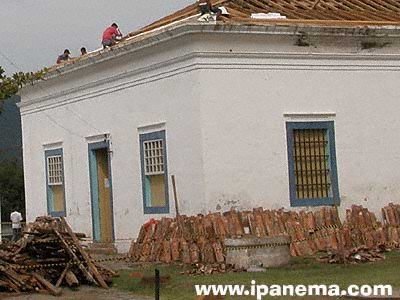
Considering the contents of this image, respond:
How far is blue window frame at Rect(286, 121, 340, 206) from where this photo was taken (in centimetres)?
2238

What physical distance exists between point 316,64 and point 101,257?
6317 mm

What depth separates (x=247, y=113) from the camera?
21906 mm

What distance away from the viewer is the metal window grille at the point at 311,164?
74.0 feet

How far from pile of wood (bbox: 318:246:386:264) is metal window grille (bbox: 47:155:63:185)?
9357 millimetres

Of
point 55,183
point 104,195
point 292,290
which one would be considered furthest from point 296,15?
point 292,290

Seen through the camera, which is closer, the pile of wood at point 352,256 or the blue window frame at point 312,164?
the pile of wood at point 352,256

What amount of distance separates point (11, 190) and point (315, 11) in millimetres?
28441

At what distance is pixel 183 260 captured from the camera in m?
20.4

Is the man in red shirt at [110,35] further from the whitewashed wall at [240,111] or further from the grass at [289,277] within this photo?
the grass at [289,277]

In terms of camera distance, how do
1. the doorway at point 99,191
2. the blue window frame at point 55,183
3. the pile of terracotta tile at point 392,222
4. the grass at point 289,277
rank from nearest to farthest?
1. the grass at point 289,277
2. the pile of terracotta tile at point 392,222
3. the doorway at point 99,191
4. the blue window frame at point 55,183

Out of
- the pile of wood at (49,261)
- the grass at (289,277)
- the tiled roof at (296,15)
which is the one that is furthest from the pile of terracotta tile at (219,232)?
the tiled roof at (296,15)

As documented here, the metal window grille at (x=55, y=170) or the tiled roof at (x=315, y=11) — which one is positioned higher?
the tiled roof at (x=315, y=11)

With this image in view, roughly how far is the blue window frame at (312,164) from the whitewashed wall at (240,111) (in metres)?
0.20

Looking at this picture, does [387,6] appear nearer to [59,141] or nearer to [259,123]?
[259,123]
